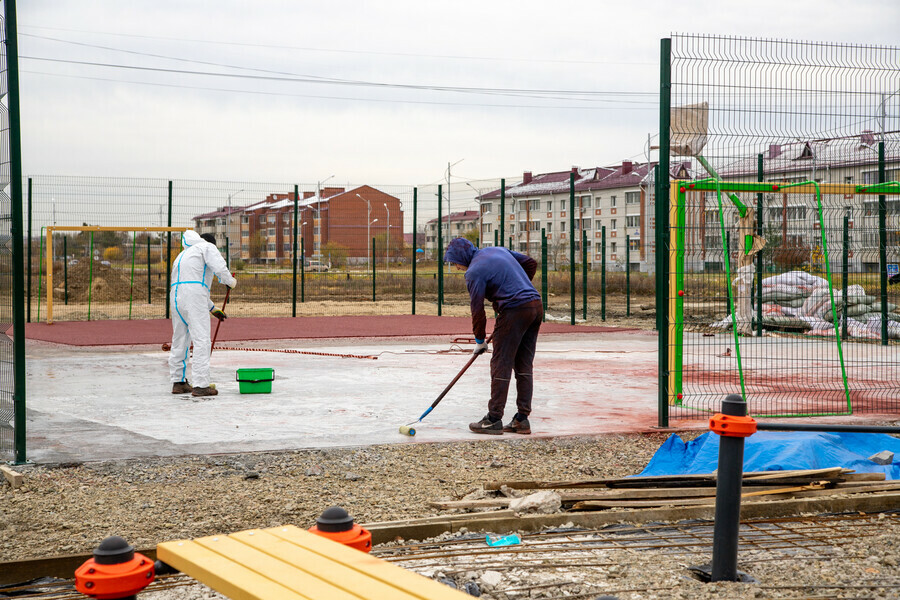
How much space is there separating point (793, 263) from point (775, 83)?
6.94ft

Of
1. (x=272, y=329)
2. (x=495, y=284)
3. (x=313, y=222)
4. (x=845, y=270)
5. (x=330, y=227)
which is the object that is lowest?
(x=272, y=329)

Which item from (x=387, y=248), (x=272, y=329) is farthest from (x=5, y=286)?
(x=387, y=248)

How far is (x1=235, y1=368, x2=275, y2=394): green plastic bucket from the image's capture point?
29.6 feet

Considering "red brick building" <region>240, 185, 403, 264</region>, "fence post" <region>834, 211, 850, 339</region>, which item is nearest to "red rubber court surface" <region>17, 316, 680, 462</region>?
"fence post" <region>834, 211, 850, 339</region>

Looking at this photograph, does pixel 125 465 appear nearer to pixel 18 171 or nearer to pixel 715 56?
pixel 18 171

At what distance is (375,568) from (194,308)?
7054 mm

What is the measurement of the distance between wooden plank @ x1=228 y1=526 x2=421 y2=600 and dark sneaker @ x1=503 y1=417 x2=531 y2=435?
4439mm

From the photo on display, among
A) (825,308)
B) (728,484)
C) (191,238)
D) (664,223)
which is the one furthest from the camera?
(825,308)

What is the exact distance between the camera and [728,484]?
3484 mm

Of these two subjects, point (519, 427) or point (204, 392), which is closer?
point (519, 427)

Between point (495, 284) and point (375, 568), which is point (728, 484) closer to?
point (375, 568)

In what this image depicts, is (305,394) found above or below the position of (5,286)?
below

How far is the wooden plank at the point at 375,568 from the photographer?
221 cm

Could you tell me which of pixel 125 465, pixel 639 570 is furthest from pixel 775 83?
pixel 125 465
